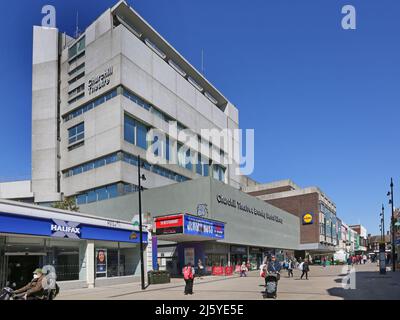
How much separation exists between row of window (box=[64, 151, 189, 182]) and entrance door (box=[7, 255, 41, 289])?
2849 centimetres

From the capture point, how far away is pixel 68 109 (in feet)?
202

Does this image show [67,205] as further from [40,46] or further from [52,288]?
[52,288]

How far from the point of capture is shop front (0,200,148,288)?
22.3 meters

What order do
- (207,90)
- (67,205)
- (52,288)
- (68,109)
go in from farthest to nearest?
(207,90)
(68,109)
(67,205)
(52,288)

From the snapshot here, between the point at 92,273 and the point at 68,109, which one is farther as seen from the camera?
the point at 68,109

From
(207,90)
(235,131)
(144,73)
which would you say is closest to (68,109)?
(144,73)

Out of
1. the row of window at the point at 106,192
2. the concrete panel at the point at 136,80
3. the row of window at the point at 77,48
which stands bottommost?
the row of window at the point at 106,192

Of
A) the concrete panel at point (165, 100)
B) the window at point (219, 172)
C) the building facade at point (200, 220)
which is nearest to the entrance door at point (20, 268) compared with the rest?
the building facade at point (200, 220)

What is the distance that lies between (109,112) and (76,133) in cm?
902

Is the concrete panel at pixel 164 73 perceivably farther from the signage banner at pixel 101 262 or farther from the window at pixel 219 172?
the signage banner at pixel 101 262

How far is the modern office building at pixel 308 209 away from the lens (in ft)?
297

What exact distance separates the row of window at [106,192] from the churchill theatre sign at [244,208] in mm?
12739

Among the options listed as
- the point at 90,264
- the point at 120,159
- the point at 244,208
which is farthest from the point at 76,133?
the point at 90,264

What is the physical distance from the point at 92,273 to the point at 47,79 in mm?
44639
